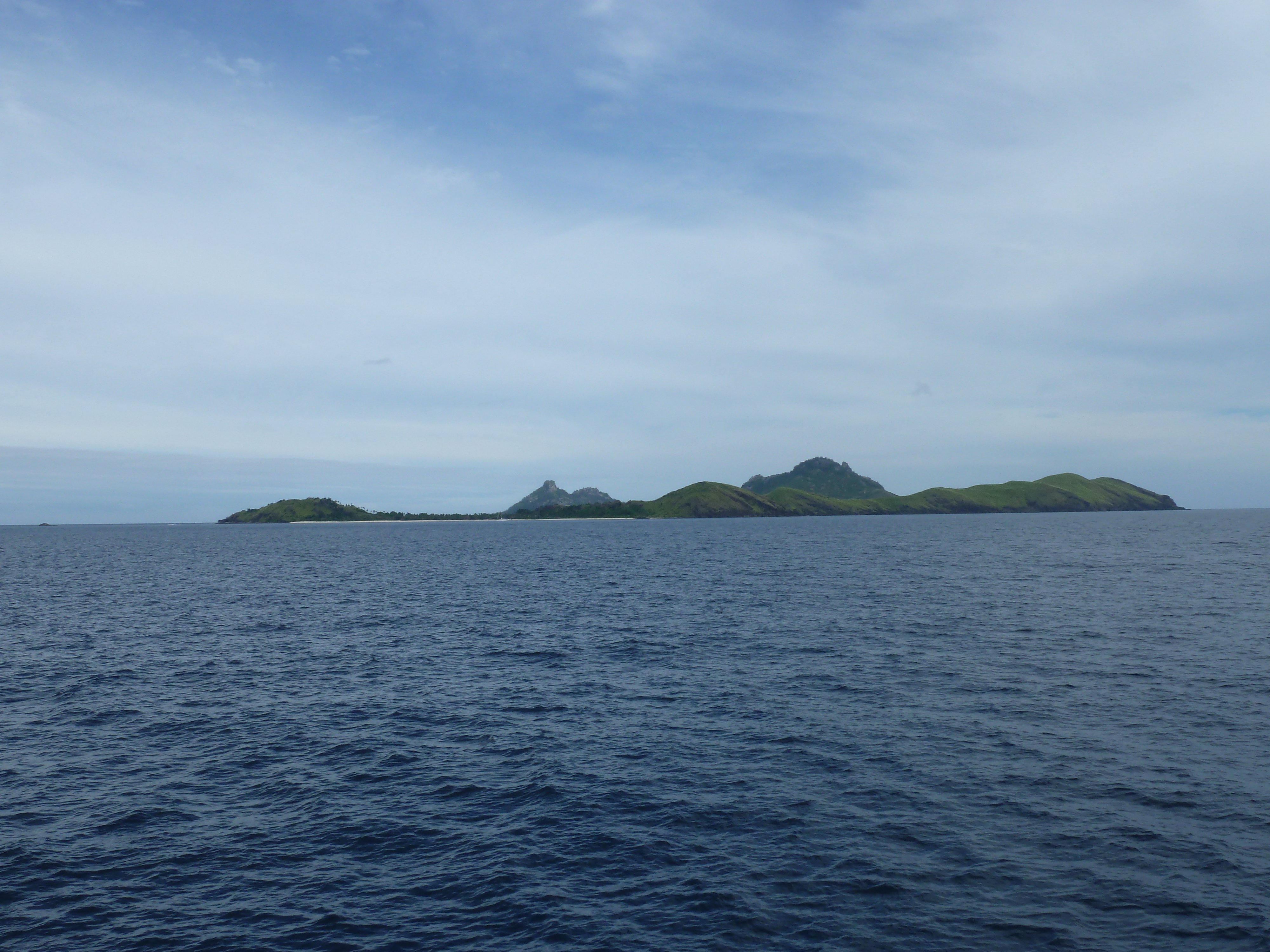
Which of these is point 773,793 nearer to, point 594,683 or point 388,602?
point 594,683

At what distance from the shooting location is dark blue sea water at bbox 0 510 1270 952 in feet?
74.3

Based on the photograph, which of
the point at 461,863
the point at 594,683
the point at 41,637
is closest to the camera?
the point at 461,863

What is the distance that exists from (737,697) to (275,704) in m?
28.6

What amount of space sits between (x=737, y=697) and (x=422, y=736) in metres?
18.7

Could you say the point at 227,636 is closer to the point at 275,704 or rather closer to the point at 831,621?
the point at 275,704

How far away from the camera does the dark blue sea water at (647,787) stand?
2266 cm

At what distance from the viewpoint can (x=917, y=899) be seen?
2339cm

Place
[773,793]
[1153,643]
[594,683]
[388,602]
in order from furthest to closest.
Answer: [388,602]
[1153,643]
[594,683]
[773,793]

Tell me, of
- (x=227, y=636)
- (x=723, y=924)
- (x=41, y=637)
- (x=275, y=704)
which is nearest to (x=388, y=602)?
(x=227, y=636)

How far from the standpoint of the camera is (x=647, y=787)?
3247cm

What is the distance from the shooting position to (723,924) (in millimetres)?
22203

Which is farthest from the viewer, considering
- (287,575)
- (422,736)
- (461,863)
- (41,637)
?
(287,575)

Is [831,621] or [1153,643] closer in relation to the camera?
[1153,643]

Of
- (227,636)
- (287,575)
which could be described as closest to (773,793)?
(227,636)
